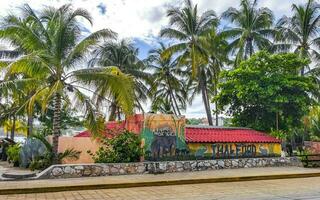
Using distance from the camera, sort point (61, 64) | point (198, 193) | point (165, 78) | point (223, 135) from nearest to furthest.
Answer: point (198, 193) → point (61, 64) → point (223, 135) → point (165, 78)

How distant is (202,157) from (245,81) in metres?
7.30

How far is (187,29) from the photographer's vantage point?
99.2 feet

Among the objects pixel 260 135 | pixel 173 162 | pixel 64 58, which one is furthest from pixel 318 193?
pixel 64 58

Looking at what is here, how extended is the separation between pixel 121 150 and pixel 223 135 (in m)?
6.15

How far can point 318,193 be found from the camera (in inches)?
413

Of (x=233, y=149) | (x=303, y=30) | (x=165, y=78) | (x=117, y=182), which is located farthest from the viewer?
(x=165, y=78)

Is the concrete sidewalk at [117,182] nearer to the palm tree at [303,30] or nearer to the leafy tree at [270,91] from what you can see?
the leafy tree at [270,91]

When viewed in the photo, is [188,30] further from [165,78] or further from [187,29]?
[165,78]

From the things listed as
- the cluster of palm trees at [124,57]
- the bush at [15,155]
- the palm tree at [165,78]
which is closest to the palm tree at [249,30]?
the cluster of palm trees at [124,57]

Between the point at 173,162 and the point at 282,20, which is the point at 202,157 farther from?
the point at 282,20

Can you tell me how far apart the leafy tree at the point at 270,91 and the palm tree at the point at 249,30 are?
831 cm

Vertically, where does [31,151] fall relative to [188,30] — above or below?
below

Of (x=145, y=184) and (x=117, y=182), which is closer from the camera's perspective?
(x=117, y=182)

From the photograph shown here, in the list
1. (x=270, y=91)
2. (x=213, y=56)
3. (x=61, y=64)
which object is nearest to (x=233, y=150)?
(x=270, y=91)
